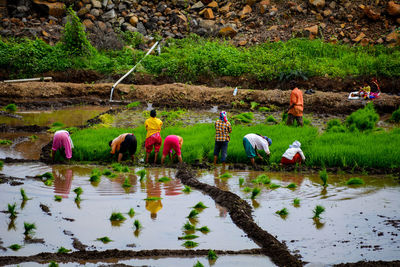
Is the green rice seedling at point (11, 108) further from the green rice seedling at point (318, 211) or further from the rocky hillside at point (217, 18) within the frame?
the green rice seedling at point (318, 211)

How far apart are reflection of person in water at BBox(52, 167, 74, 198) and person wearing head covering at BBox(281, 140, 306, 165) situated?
435 centimetres

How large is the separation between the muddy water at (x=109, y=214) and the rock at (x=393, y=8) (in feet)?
52.3

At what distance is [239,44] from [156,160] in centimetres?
1258

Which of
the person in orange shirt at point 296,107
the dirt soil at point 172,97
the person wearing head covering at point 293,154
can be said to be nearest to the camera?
the person wearing head covering at point 293,154

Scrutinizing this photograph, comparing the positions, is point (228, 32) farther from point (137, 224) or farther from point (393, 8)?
point (137, 224)

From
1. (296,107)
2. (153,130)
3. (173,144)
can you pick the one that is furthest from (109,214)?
(296,107)

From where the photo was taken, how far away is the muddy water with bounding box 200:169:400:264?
6.18m

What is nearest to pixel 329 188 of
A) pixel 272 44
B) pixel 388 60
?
pixel 388 60

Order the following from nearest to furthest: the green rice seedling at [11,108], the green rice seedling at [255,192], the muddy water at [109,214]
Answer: the muddy water at [109,214]
the green rice seedling at [255,192]
the green rice seedling at [11,108]

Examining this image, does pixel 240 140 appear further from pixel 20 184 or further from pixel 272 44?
pixel 272 44

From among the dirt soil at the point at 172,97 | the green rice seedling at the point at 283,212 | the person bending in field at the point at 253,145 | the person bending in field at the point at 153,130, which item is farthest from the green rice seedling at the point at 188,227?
the dirt soil at the point at 172,97

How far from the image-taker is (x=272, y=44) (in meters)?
20.7

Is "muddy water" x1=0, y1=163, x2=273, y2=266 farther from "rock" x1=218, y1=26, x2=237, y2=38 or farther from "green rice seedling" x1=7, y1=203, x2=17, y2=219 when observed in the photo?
"rock" x1=218, y1=26, x2=237, y2=38

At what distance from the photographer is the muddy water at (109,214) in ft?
20.8
